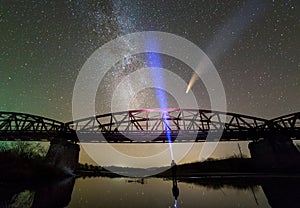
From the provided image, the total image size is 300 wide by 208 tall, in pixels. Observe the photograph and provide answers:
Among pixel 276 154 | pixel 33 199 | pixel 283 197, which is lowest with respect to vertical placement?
pixel 33 199

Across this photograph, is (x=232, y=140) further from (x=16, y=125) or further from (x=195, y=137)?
(x=16, y=125)

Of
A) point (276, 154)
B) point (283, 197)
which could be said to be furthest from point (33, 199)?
point (276, 154)

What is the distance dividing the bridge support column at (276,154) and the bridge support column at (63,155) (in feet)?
125

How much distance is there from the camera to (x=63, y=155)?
127ft

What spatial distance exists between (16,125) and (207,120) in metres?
46.7

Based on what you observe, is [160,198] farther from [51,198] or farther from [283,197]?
[283,197]

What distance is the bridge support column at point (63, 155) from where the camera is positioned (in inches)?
1431

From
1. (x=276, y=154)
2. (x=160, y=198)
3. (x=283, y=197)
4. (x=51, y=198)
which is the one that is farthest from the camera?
(x=276, y=154)

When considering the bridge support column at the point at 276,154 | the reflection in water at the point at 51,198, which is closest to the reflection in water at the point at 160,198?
the reflection in water at the point at 51,198

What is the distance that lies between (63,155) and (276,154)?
40.7m

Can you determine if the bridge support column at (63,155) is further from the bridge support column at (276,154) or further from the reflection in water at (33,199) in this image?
the bridge support column at (276,154)

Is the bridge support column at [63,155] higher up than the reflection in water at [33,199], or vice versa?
the bridge support column at [63,155]

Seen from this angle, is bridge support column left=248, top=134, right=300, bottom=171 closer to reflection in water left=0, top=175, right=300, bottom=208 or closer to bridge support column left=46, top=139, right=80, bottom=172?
reflection in water left=0, top=175, right=300, bottom=208

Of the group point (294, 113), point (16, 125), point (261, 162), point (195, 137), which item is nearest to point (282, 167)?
point (261, 162)
